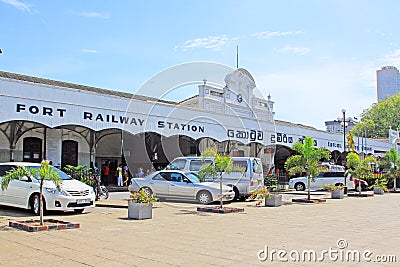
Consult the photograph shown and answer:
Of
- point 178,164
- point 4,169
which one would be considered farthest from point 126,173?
point 4,169

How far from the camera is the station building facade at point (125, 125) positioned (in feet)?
Result: 67.7

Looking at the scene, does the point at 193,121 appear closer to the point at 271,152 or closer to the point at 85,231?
the point at 271,152

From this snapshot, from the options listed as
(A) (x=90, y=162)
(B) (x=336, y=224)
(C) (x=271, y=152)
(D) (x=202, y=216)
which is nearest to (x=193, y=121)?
(A) (x=90, y=162)

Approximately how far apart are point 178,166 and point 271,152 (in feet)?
53.9

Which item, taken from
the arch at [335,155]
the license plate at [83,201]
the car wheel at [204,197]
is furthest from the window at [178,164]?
the arch at [335,155]

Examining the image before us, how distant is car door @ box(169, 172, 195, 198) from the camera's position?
1723cm

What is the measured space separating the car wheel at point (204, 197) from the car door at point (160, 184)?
4.44 feet

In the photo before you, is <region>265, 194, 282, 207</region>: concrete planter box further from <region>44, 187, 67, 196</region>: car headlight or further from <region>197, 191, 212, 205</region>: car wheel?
<region>44, 187, 67, 196</region>: car headlight

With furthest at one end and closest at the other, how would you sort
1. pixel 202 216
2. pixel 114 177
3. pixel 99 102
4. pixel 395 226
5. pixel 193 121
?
pixel 114 177, pixel 193 121, pixel 99 102, pixel 202 216, pixel 395 226

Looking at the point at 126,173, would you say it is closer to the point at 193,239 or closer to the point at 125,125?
the point at 125,125

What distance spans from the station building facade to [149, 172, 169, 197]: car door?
6218 millimetres

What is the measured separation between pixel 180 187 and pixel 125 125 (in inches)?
306

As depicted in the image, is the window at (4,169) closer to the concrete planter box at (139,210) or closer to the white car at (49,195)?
the white car at (49,195)

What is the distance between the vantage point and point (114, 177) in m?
30.0
